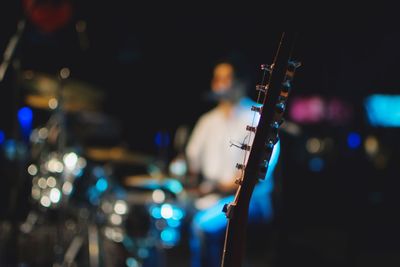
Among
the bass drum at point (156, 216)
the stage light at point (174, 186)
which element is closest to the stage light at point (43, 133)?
the bass drum at point (156, 216)

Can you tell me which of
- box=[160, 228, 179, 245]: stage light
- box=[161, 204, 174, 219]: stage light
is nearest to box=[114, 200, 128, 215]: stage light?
box=[161, 204, 174, 219]: stage light

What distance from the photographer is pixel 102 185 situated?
13.3 ft

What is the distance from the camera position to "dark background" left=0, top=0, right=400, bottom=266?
5902mm

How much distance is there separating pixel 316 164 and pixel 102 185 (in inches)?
203

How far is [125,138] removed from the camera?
7.41 meters

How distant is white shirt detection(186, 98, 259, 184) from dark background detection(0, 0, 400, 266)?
5.81 ft

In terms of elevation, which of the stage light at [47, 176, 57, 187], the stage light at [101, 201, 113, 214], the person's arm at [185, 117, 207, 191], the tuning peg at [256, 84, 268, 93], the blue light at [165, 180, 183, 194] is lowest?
the tuning peg at [256, 84, 268, 93]

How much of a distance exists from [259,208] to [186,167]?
1.99 m

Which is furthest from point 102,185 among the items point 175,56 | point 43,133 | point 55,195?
point 175,56

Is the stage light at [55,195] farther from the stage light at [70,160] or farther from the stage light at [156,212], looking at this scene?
the stage light at [156,212]

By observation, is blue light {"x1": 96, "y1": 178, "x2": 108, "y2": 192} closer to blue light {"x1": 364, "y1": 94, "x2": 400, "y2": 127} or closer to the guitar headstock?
the guitar headstock

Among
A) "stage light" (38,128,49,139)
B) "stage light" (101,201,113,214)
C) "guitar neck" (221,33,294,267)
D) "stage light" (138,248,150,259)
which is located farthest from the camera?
"stage light" (38,128,49,139)

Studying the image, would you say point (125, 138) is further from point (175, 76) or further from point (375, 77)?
point (375, 77)

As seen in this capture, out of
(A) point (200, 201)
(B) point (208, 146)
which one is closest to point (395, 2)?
(B) point (208, 146)
